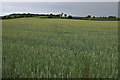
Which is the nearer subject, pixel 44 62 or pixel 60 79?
pixel 60 79

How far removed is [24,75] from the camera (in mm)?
4281

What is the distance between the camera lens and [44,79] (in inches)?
159

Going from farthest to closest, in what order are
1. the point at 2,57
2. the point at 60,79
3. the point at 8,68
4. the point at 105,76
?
1. the point at 2,57
2. the point at 8,68
3. the point at 105,76
4. the point at 60,79

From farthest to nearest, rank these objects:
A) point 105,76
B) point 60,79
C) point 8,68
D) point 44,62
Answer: point 44,62 → point 8,68 → point 105,76 → point 60,79

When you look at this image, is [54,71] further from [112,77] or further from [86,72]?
[112,77]

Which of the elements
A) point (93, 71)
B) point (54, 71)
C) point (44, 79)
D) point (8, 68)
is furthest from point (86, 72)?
point (8, 68)

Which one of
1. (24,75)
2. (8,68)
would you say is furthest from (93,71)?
(8,68)

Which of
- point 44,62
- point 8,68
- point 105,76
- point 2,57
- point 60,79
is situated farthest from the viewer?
point 2,57

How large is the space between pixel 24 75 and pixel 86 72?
1672mm

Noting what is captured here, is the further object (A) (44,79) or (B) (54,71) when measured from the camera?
(B) (54,71)

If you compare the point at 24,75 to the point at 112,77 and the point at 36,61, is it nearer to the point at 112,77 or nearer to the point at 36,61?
the point at 36,61

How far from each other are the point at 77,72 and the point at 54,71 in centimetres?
63

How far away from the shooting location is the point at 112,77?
167 inches

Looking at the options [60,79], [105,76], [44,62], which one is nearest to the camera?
[60,79]
